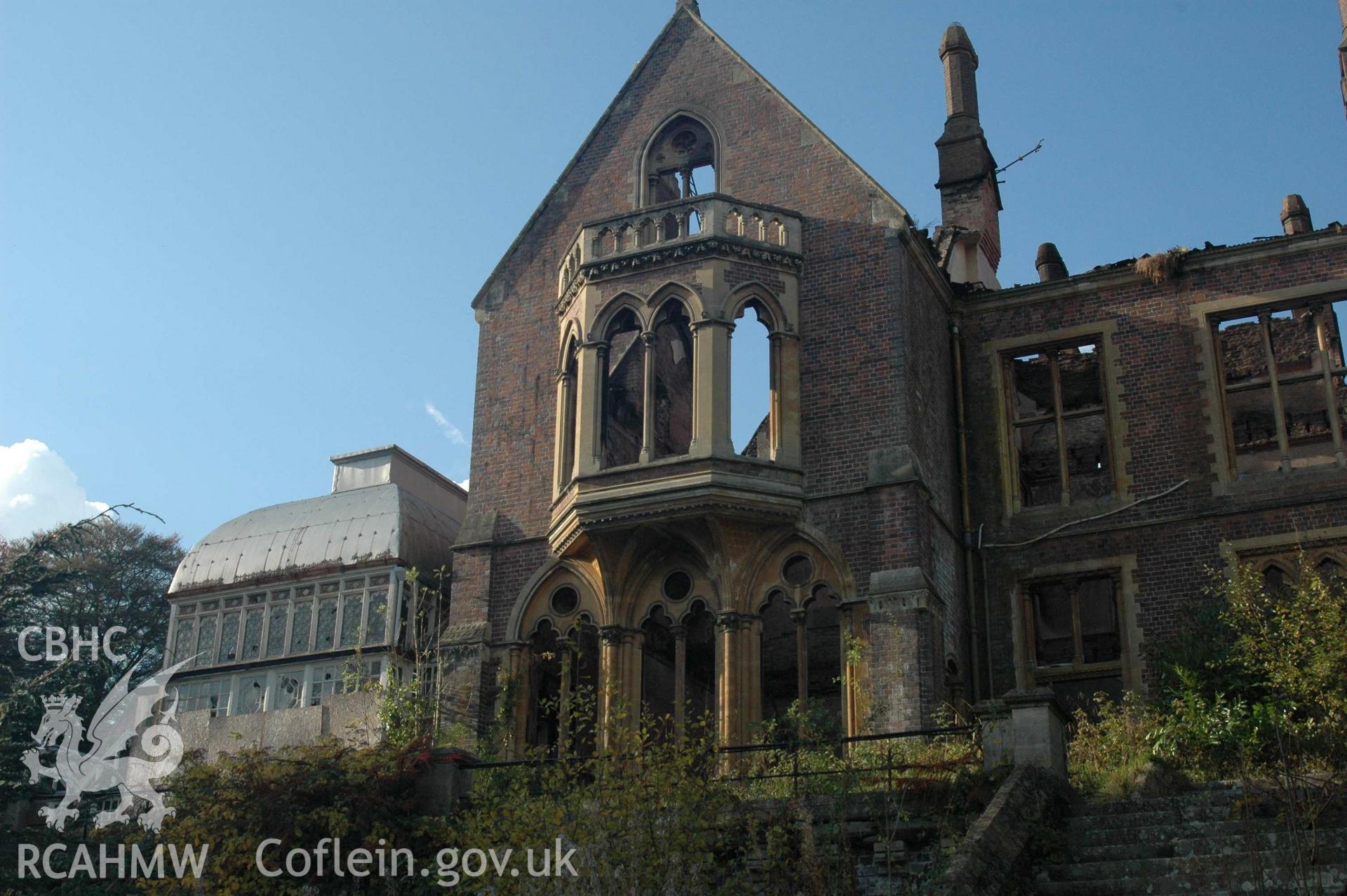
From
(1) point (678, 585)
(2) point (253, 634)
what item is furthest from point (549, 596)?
(2) point (253, 634)

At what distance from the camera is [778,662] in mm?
25391

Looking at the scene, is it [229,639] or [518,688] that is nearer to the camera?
[518,688]

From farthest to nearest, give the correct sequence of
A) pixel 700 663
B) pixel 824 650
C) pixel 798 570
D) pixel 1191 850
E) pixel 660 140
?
1. pixel 700 663
2. pixel 824 650
3. pixel 660 140
4. pixel 798 570
5. pixel 1191 850

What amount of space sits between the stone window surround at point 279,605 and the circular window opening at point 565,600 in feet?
11.4

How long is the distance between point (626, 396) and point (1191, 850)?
43.0ft

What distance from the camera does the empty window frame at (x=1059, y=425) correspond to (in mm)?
23562

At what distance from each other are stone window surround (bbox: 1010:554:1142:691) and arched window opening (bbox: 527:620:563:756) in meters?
6.38

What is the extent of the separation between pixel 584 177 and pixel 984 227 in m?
7.41

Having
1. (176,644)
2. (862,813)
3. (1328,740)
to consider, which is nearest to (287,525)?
(176,644)

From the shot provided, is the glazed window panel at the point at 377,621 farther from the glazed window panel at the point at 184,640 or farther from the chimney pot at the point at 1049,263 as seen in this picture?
the chimney pot at the point at 1049,263

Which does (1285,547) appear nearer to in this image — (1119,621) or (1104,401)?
(1119,621)

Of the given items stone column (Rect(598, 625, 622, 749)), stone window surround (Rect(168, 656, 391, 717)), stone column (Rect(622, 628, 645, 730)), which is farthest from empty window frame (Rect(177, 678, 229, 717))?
stone column (Rect(622, 628, 645, 730))

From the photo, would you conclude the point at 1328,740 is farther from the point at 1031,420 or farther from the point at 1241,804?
the point at 1031,420

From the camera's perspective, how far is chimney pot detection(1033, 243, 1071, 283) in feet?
111
